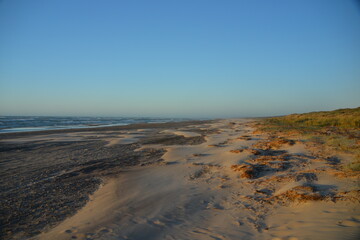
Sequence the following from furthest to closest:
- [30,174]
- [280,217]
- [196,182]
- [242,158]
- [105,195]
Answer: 1. [242,158]
2. [30,174]
3. [196,182]
4. [105,195]
5. [280,217]

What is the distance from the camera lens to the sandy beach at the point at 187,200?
364 cm

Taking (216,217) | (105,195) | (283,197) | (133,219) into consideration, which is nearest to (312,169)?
(283,197)

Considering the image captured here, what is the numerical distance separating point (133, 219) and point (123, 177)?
9.95 ft

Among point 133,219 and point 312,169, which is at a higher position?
point 312,169

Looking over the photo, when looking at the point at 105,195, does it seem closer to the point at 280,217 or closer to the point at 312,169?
the point at 280,217

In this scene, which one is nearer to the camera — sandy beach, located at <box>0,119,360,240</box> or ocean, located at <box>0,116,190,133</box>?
sandy beach, located at <box>0,119,360,240</box>

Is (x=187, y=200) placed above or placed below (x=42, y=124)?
below

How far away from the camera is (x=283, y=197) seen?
4.71 m

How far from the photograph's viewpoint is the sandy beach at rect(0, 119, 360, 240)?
3.64 meters

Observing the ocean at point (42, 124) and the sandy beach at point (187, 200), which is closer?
the sandy beach at point (187, 200)

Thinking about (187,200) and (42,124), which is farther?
(42,124)

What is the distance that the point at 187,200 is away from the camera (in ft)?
16.4

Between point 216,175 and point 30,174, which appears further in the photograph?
point 30,174

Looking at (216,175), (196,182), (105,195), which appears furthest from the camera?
(216,175)
